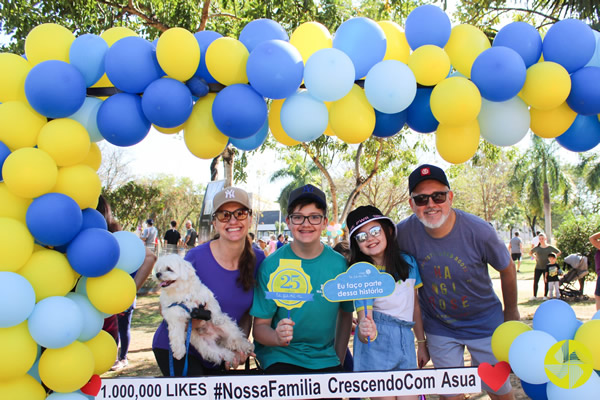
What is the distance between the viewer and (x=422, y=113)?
2.77m

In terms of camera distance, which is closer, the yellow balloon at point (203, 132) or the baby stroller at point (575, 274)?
the yellow balloon at point (203, 132)

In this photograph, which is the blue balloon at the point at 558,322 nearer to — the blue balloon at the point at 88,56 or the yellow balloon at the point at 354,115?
the yellow balloon at the point at 354,115

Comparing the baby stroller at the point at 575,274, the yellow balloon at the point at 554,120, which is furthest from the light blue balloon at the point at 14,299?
the baby stroller at the point at 575,274

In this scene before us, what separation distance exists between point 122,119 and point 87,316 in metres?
1.11

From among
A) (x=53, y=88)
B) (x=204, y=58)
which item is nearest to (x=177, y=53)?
(x=204, y=58)

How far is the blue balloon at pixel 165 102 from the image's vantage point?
2.43m

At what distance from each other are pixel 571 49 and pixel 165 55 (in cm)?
225

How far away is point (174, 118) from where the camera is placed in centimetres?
249

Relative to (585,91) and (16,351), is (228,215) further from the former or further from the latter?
(585,91)

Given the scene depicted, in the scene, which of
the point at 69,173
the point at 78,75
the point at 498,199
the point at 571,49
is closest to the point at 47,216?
the point at 69,173

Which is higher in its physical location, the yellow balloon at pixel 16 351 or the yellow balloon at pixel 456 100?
the yellow balloon at pixel 456 100

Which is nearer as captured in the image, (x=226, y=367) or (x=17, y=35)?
(x=226, y=367)

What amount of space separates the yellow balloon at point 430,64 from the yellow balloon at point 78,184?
6.41ft

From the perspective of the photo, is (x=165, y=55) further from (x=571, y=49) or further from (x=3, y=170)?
(x=571, y=49)
